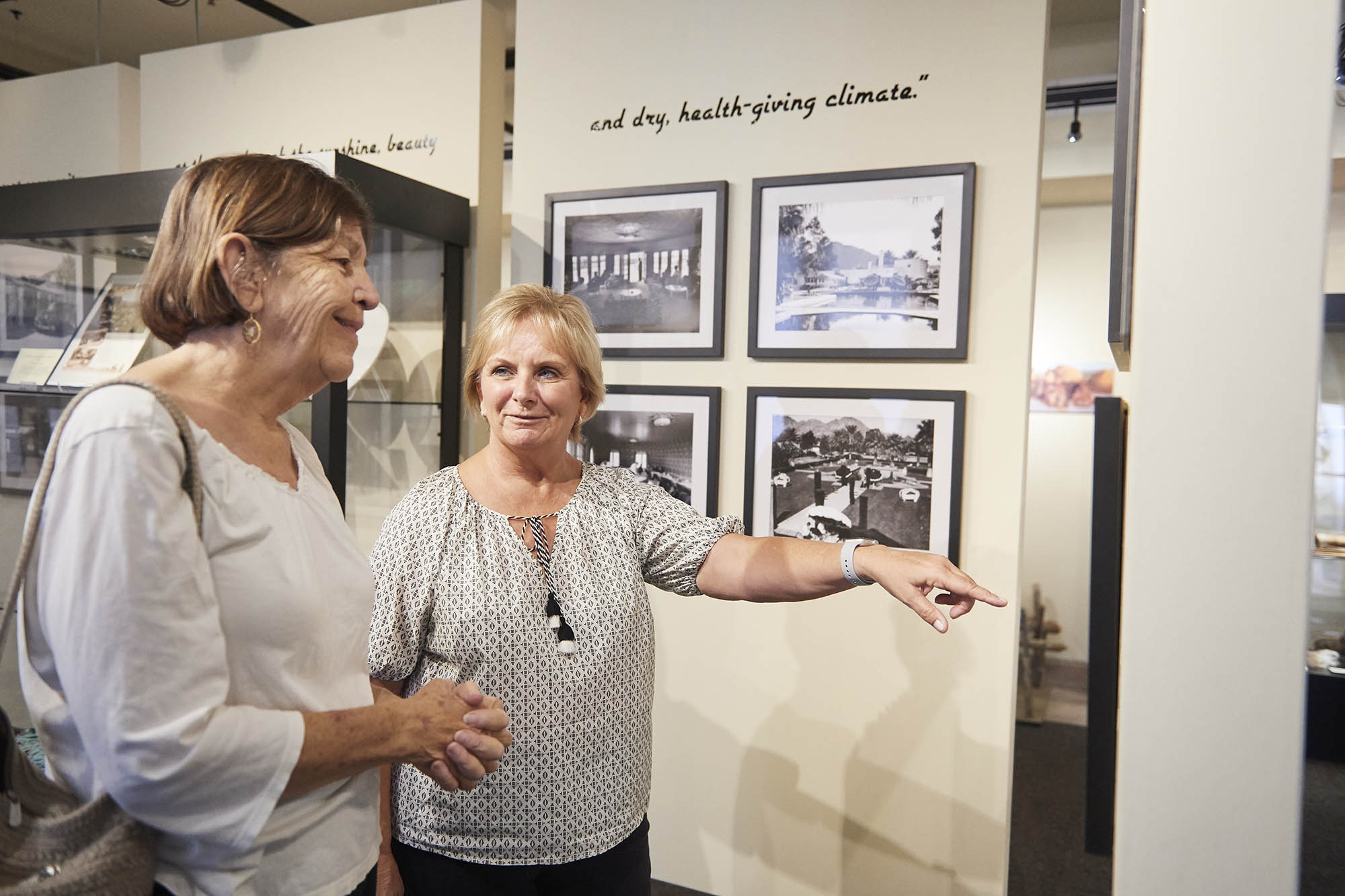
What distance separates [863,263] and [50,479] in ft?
7.73

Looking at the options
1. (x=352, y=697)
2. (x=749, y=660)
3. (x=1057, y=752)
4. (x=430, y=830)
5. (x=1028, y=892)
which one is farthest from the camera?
(x=1057, y=752)

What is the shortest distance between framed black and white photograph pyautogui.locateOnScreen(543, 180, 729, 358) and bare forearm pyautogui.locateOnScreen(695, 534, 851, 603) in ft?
4.19

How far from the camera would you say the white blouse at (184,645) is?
3.01 ft

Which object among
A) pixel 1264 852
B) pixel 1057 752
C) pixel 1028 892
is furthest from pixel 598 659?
pixel 1057 752

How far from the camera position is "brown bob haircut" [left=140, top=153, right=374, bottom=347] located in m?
1.10

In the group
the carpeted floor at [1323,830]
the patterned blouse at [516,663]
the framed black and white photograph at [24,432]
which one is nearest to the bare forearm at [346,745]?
the patterned blouse at [516,663]

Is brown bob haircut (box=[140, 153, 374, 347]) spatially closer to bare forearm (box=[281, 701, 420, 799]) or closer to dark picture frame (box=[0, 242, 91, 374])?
bare forearm (box=[281, 701, 420, 799])

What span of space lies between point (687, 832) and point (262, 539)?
2460mm

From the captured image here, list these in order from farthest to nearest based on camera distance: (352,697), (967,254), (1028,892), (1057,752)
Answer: (1057,752)
(1028,892)
(967,254)
(352,697)

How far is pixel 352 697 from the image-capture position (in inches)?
48.4

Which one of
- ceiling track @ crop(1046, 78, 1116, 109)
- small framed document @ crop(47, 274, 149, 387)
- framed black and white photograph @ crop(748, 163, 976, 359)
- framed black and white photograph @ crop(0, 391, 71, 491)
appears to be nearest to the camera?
framed black and white photograph @ crop(748, 163, 976, 359)

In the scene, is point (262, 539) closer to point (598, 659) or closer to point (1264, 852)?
point (598, 659)

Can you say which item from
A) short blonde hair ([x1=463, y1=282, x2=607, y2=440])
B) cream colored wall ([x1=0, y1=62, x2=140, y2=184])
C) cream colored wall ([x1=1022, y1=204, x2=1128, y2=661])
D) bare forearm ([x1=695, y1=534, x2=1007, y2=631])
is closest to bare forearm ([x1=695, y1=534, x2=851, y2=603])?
bare forearm ([x1=695, y1=534, x2=1007, y2=631])

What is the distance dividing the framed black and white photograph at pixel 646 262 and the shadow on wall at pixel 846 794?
1.05 m
